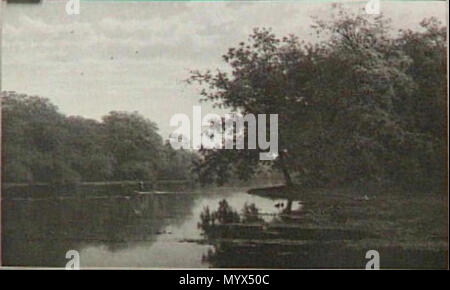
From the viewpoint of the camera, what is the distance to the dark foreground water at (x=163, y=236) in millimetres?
3814

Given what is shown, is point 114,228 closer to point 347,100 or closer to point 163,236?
point 163,236

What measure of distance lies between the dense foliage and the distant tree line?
0.33 m

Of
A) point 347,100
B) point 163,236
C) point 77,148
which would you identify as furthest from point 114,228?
point 347,100

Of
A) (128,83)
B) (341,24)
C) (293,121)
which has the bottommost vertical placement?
(293,121)

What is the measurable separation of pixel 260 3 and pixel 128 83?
1010 mm

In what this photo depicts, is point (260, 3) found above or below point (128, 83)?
above

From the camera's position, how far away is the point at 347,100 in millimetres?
3877

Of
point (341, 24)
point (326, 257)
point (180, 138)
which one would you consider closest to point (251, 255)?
point (326, 257)

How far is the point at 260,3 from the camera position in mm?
3875

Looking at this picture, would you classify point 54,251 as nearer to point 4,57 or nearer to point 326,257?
point 4,57

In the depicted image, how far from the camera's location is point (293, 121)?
390 cm

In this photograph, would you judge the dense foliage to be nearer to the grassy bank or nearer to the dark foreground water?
the grassy bank

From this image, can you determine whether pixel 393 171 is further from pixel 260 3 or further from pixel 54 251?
pixel 54 251
